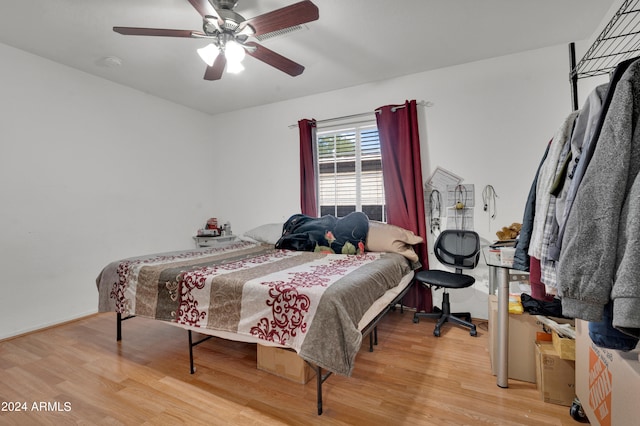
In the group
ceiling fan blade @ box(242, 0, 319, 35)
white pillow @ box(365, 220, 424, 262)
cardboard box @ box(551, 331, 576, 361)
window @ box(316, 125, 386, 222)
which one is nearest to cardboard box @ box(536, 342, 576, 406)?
cardboard box @ box(551, 331, 576, 361)

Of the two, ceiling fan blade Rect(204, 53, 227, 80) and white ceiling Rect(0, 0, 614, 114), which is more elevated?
white ceiling Rect(0, 0, 614, 114)

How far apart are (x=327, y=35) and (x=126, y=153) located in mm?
2855

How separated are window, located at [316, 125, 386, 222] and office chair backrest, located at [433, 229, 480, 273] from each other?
2.58 feet

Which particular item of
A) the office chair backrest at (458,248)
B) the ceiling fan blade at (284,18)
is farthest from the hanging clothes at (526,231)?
the ceiling fan blade at (284,18)

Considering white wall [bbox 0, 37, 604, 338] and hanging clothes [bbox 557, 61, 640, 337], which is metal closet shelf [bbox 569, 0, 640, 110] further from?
hanging clothes [bbox 557, 61, 640, 337]

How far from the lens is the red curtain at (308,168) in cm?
386

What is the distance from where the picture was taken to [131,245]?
369 centimetres

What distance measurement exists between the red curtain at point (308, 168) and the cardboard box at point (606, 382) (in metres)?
2.86

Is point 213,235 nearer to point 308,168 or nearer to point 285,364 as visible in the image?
point 308,168

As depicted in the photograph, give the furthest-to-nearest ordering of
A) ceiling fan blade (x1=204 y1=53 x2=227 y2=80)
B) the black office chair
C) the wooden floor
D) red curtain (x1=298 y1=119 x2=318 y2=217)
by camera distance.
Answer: red curtain (x1=298 y1=119 x2=318 y2=217), the black office chair, ceiling fan blade (x1=204 y1=53 x2=227 y2=80), the wooden floor

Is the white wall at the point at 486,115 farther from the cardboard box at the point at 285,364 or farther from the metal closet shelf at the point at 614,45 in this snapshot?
the cardboard box at the point at 285,364

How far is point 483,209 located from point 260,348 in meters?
2.55

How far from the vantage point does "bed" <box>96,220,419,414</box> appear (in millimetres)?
1543

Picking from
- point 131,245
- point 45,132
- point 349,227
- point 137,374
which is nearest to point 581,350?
point 349,227
